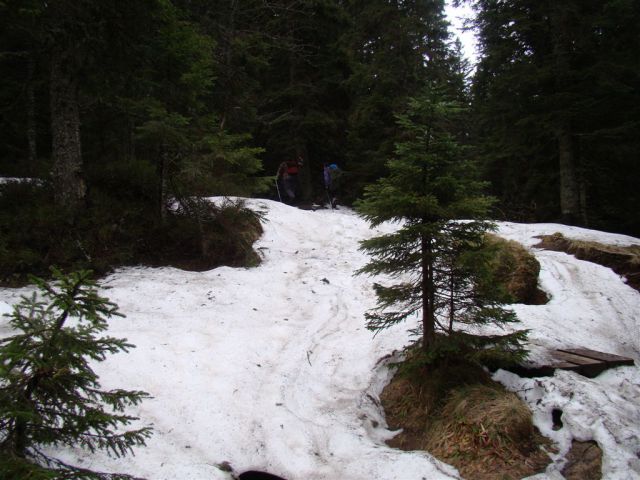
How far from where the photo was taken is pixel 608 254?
28.7 ft

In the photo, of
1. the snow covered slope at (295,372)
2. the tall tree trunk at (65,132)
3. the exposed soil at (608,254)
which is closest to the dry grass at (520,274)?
the snow covered slope at (295,372)

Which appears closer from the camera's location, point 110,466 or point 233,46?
point 110,466

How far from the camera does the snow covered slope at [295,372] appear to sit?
3828 millimetres

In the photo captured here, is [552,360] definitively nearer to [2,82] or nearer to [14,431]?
→ [14,431]

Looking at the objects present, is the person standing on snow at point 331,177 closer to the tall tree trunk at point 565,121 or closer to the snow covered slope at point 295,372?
the tall tree trunk at point 565,121

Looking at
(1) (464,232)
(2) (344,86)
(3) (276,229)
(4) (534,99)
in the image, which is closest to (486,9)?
(4) (534,99)

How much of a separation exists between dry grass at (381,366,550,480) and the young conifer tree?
48 cm

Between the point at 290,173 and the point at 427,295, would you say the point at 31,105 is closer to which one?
the point at 290,173

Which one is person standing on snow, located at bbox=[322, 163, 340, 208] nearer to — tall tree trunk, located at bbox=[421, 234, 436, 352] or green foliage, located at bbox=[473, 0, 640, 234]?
green foliage, located at bbox=[473, 0, 640, 234]

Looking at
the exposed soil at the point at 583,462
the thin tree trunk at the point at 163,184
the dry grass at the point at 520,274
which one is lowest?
the exposed soil at the point at 583,462

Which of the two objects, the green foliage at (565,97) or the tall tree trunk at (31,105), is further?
the green foliage at (565,97)

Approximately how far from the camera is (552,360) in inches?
203

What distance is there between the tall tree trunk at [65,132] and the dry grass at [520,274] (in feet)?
25.9

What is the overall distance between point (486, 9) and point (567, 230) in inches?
372
